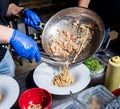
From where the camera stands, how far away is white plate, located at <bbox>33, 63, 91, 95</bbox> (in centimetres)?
89

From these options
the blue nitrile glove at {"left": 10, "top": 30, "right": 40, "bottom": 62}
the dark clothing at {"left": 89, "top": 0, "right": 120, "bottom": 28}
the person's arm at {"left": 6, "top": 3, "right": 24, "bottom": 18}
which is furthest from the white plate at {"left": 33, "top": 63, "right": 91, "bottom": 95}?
the dark clothing at {"left": 89, "top": 0, "right": 120, "bottom": 28}

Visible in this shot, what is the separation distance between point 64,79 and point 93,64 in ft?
0.58

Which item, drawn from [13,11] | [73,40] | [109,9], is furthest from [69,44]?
[109,9]

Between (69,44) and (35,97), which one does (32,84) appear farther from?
(69,44)

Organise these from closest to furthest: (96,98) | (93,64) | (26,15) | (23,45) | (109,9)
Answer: (96,98) → (23,45) → (93,64) → (26,15) → (109,9)

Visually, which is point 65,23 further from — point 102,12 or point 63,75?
point 102,12

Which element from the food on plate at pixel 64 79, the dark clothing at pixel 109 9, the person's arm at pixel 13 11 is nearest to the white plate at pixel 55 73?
the food on plate at pixel 64 79

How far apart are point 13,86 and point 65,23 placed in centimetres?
48

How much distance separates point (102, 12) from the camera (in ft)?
5.00

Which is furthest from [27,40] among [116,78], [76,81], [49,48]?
[116,78]

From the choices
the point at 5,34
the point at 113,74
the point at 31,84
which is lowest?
the point at 31,84

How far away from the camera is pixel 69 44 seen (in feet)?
3.41

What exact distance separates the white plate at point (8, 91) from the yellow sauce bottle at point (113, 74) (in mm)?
390

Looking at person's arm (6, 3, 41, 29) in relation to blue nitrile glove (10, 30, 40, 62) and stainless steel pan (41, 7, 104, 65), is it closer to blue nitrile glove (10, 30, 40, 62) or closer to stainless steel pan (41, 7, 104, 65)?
stainless steel pan (41, 7, 104, 65)
